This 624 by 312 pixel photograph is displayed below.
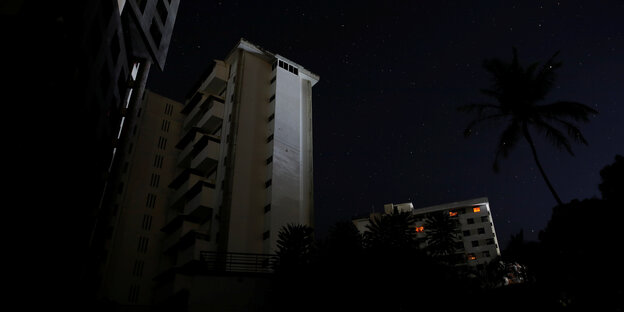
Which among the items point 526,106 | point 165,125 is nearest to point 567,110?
point 526,106

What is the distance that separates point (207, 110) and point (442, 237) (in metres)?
32.6

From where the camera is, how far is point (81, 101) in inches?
786

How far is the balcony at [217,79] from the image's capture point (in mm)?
42312

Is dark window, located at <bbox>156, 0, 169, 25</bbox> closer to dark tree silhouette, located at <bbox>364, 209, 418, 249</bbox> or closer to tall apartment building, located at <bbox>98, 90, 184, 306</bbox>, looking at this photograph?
tall apartment building, located at <bbox>98, 90, 184, 306</bbox>

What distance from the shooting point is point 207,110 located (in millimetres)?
41250

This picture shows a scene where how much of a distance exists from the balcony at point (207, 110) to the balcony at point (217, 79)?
1.72 meters

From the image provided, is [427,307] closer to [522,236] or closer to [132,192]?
[522,236]

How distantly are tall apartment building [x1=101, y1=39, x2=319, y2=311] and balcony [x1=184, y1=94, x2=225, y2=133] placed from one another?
9 cm

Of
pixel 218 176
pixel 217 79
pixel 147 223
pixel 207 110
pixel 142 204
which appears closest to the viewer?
pixel 218 176

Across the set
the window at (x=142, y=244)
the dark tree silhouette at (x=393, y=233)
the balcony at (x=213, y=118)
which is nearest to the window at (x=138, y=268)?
the window at (x=142, y=244)

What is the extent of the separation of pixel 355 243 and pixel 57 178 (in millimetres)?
13782

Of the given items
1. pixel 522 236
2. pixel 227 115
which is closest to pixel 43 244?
pixel 522 236

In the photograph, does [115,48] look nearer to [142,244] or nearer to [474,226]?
[142,244]

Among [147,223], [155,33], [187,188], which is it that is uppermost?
[155,33]
